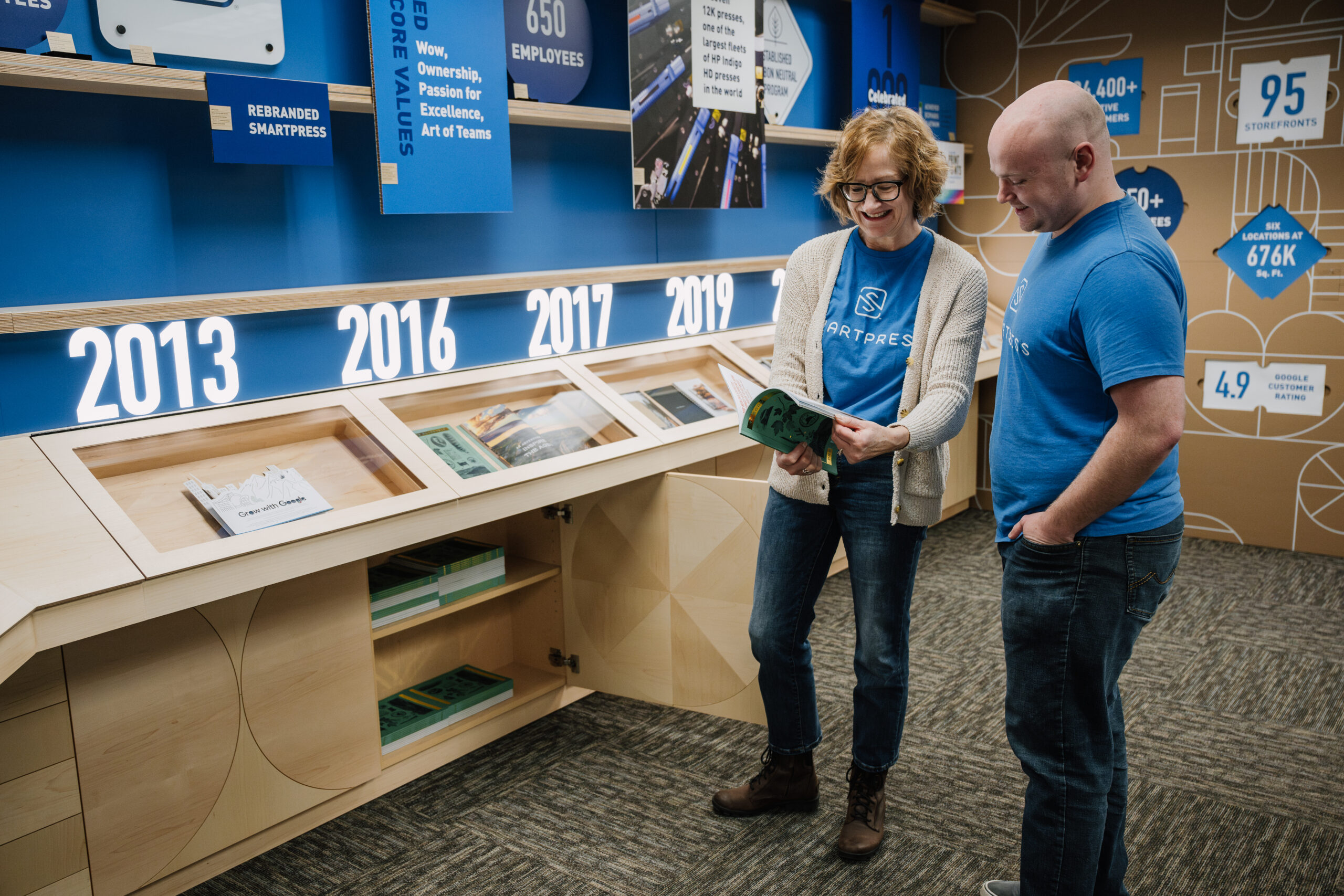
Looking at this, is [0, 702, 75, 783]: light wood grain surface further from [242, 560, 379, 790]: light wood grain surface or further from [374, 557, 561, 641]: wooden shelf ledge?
[374, 557, 561, 641]: wooden shelf ledge

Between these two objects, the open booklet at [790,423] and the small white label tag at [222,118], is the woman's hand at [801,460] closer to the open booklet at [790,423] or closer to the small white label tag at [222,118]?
the open booklet at [790,423]

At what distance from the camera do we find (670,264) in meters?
3.77

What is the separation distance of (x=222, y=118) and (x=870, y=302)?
1579mm

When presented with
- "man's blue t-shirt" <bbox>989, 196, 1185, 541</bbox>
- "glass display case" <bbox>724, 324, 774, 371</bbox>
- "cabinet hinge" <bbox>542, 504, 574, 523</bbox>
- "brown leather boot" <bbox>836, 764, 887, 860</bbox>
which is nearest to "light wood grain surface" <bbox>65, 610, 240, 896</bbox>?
"cabinet hinge" <bbox>542, 504, 574, 523</bbox>

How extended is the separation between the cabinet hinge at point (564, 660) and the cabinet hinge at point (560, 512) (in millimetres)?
442

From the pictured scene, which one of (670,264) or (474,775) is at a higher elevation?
(670,264)

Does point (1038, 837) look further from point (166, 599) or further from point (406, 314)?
point (406, 314)

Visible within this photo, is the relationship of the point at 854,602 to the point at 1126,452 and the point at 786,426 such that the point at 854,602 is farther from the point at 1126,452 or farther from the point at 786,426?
the point at 1126,452

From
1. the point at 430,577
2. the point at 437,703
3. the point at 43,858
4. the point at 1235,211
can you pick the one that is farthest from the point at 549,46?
the point at 1235,211

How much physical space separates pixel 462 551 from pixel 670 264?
4.71 feet

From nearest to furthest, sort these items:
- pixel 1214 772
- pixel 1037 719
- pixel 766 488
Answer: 1. pixel 1037 719
2. pixel 766 488
3. pixel 1214 772

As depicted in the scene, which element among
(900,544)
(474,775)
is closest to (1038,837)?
(900,544)

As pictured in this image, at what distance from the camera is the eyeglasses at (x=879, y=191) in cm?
207

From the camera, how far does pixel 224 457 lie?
243cm
